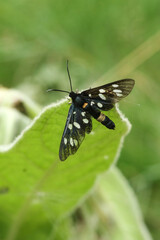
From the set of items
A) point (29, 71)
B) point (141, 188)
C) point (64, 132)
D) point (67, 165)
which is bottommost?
point (29, 71)

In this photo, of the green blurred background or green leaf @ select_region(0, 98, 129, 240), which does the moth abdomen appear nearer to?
green leaf @ select_region(0, 98, 129, 240)

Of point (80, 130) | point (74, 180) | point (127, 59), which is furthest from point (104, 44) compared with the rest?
point (80, 130)

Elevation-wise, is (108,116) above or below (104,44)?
above

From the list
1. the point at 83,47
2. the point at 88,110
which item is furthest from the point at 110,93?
the point at 83,47

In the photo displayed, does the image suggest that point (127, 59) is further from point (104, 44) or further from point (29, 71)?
point (29, 71)

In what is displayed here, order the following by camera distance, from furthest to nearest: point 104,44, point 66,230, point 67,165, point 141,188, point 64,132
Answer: point 104,44 < point 141,188 < point 66,230 < point 67,165 < point 64,132

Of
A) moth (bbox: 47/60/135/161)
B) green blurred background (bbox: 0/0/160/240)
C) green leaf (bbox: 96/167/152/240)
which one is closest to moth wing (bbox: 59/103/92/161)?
moth (bbox: 47/60/135/161)

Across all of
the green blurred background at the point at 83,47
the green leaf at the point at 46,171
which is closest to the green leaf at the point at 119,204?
the green leaf at the point at 46,171
